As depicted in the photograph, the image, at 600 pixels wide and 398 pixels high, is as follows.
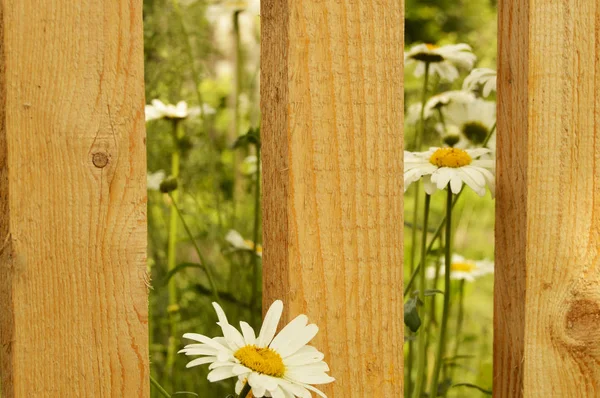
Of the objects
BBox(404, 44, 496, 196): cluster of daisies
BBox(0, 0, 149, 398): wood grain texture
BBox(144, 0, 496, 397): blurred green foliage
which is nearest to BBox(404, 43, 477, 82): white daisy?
BBox(404, 44, 496, 196): cluster of daisies

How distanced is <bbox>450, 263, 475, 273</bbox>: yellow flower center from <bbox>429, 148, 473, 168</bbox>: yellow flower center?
90 cm

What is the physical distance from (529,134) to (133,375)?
1.89ft

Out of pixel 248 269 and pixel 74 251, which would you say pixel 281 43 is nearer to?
pixel 74 251

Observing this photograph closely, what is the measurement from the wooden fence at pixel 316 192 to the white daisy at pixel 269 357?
2.4 inches

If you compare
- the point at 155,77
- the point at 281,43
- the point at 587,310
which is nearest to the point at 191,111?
the point at 155,77

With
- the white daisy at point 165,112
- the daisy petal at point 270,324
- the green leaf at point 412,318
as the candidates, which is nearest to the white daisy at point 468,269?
the white daisy at point 165,112

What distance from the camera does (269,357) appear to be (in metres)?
0.77

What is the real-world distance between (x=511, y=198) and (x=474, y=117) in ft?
2.89

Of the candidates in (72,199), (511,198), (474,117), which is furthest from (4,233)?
(474,117)

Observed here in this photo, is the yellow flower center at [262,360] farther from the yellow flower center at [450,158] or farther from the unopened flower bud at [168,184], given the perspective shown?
the unopened flower bud at [168,184]

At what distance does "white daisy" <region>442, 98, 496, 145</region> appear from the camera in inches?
71.2

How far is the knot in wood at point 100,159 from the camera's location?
2.68 ft

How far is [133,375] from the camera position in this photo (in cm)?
83

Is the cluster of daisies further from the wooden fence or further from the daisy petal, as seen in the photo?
the daisy petal
